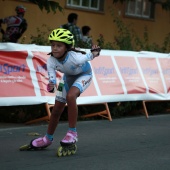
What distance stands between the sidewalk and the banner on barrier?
0.56m

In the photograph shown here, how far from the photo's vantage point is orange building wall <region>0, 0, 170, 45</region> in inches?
624

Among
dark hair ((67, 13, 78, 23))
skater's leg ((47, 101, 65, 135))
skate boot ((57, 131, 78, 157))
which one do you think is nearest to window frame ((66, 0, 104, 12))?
dark hair ((67, 13, 78, 23))

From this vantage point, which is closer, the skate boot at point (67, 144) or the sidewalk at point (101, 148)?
the sidewalk at point (101, 148)

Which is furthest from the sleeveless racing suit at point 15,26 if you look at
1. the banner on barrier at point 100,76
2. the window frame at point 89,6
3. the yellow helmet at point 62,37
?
the yellow helmet at point 62,37

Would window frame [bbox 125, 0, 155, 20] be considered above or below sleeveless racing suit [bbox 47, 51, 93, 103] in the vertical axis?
below

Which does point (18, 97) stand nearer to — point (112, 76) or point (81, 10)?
point (112, 76)

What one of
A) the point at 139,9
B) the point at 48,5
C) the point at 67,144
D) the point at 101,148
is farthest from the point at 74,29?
the point at 139,9

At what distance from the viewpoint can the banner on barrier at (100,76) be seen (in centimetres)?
945

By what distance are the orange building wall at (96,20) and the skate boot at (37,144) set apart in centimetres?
694

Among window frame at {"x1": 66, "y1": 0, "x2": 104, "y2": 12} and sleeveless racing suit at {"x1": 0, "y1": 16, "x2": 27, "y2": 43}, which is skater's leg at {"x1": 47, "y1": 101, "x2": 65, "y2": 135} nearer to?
sleeveless racing suit at {"x1": 0, "y1": 16, "x2": 27, "y2": 43}

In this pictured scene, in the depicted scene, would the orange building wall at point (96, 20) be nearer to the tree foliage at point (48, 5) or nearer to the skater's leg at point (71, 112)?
the tree foliage at point (48, 5)

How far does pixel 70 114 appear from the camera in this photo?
22.8ft

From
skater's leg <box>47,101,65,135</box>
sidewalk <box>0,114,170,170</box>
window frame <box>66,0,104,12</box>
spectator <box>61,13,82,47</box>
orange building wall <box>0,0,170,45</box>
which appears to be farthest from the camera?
window frame <box>66,0,104,12</box>

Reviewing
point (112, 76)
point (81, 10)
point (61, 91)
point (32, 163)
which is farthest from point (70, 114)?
point (81, 10)
